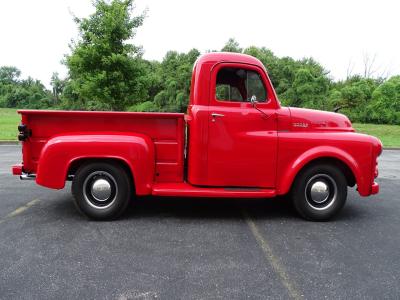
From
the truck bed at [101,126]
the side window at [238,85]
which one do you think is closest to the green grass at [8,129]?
the truck bed at [101,126]

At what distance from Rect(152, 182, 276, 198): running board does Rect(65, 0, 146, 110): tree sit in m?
12.4

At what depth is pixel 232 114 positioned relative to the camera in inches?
173

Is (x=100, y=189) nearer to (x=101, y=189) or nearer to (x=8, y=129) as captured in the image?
(x=101, y=189)

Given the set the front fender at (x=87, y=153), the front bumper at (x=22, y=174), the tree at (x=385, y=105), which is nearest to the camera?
the front fender at (x=87, y=153)

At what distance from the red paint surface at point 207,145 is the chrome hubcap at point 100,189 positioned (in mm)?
278

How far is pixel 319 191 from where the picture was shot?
452 cm

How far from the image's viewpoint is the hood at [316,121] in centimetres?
454

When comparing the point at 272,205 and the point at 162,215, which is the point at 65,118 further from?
the point at 272,205

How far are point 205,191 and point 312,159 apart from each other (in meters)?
1.43

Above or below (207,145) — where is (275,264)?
below

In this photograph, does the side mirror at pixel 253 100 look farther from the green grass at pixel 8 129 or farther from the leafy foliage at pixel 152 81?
the green grass at pixel 8 129

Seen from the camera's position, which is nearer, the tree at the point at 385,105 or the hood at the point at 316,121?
the hood at the point at 316,121

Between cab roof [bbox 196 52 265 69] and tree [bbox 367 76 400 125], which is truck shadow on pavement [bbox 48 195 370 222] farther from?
tree [bbox 367 76 400 125]

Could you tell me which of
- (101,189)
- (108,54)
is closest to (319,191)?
(101,189)
